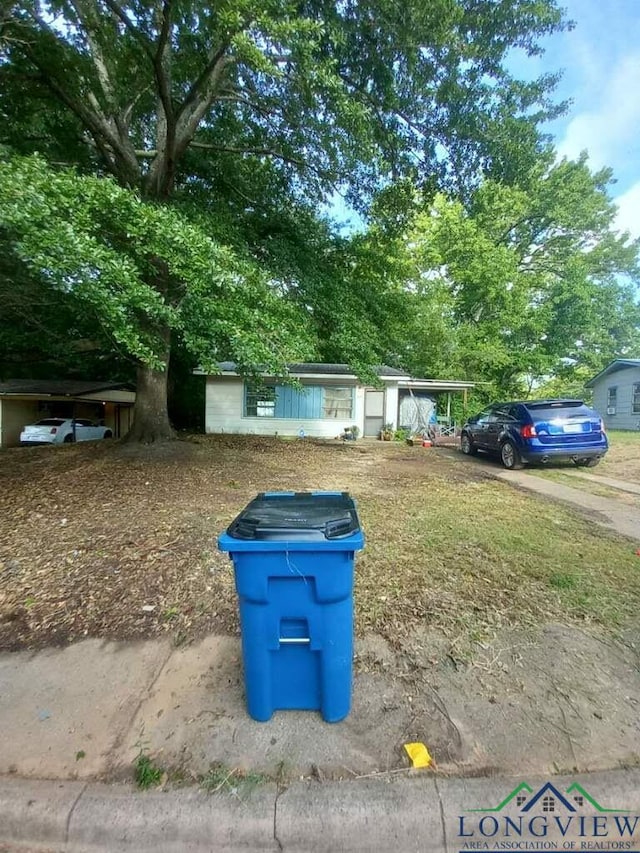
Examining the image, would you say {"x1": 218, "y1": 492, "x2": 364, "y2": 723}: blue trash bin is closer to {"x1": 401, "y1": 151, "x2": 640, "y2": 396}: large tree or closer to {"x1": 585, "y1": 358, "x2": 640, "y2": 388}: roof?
{"x1": 401, "y1": 151, "x2": 640, "y2": 396}: large tree

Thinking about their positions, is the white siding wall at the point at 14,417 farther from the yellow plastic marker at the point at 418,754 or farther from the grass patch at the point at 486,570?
the yellow plastic marker at the point at 418,754

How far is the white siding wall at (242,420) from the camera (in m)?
15.5

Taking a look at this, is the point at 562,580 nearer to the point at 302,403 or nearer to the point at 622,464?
the point at 622,464

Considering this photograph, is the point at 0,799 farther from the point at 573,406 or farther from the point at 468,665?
the point at 573,406

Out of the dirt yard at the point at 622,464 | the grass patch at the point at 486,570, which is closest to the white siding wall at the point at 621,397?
the dirt yard at the point at 622,464

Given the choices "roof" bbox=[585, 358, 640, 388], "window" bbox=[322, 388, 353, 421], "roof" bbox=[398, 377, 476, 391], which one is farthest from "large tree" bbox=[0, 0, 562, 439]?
"roof" bbox=[585, 358, 640, 388]

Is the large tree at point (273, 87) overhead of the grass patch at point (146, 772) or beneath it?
overhead

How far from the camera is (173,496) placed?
5.64 meters

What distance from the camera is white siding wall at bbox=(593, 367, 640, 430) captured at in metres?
20.8

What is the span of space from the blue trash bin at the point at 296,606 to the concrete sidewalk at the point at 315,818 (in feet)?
1.17

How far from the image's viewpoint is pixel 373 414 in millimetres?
16094

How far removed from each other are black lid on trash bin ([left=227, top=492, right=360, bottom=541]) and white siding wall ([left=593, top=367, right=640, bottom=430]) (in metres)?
23.8

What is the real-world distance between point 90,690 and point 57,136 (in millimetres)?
10522

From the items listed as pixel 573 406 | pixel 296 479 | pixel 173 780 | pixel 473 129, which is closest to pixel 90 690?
pixel 173 780
